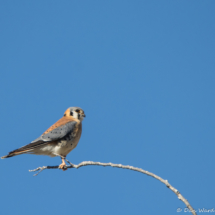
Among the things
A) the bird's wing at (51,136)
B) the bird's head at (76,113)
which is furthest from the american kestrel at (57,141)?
the bird's head at (76,113)

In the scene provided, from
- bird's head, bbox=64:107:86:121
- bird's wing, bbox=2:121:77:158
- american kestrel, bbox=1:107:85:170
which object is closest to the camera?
bird's wing, bbox=2:121:77:158

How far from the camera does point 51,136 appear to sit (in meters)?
5.36

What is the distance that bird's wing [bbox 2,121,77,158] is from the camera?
5.14 meters

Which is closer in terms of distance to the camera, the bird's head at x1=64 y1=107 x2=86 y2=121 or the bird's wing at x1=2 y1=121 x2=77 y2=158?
the bird's wing at x1=2 y1=121 x2=77 y2=158

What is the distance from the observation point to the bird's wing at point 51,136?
5.14 m

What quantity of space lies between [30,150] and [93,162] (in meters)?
2.06

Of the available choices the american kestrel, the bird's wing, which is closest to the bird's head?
the american kestrel

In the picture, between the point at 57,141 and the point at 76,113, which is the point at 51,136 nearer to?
the point at 57,141

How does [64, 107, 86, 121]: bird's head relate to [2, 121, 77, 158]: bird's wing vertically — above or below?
above

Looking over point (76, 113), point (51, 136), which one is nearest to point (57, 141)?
point (51, 136)

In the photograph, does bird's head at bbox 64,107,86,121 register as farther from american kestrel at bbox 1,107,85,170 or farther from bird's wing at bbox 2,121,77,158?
bird's wing at bbox 2,121,77,158

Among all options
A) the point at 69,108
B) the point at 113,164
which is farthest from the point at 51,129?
the point at 113,164

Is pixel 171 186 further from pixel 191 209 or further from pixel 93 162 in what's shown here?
pixel 93 162

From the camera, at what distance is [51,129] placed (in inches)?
218
